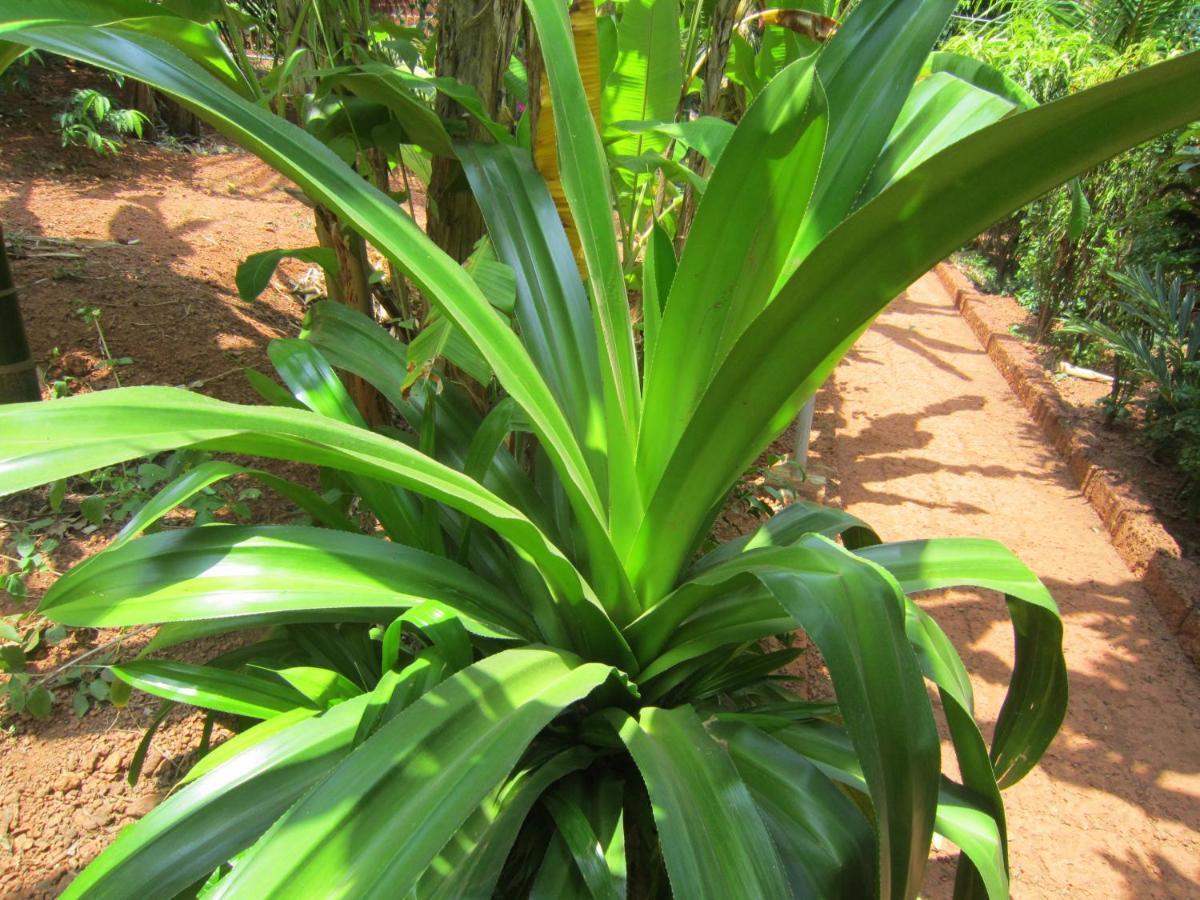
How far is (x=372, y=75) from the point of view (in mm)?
979

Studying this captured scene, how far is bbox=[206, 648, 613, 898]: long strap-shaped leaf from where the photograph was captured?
54 cm

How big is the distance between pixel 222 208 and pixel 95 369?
1792 mm

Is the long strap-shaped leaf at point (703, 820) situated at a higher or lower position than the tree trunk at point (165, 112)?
lower

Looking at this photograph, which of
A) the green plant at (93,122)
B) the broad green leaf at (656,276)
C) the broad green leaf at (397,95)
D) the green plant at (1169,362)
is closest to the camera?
the broad green leaf at (397,95)

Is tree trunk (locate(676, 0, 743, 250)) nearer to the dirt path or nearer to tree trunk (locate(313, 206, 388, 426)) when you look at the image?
tree trunk (locate(313, 206, 388, 426))

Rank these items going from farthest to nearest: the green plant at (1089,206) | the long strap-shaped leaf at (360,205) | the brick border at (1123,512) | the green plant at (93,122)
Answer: the green plant at (93,122) < the green plant at (1089,206) < the brick border at (1123,512) < the long strap-shaped leaf at (360,205)

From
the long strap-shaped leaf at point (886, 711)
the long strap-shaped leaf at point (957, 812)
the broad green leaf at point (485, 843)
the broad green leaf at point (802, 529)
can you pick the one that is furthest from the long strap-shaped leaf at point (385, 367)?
the long strap-shaped leaf at point (886, 711)

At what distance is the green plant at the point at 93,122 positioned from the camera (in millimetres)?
4016

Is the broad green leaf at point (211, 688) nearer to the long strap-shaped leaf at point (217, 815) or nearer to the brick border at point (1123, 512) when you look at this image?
the long strap-shaped leaf at point (217, 815)

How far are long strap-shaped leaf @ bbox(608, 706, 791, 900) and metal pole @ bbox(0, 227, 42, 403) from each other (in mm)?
1634

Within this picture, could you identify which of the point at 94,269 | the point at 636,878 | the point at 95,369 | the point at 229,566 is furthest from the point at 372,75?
the point at 94,269

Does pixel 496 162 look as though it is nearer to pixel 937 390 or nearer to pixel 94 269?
pixel 94 269

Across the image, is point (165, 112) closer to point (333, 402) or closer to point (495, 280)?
point (333, 402)

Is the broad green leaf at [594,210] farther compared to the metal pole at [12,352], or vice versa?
the metal pole at [12,352]
